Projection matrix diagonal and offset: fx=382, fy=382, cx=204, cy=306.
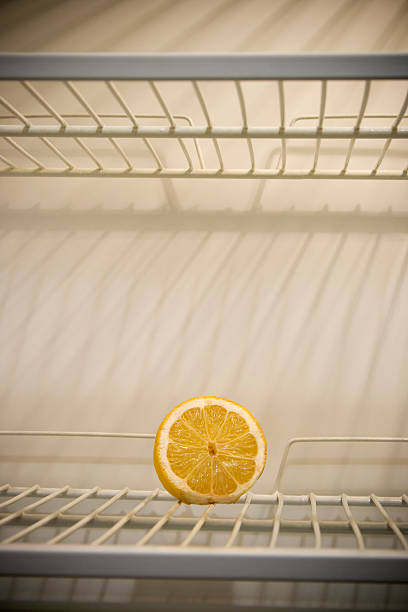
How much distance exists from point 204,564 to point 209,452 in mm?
234

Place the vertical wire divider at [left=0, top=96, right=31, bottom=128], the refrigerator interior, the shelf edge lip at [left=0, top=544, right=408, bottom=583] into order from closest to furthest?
the shelf edge lip at [left=0, top=544, right=408, bottom=583] → the vertical wire divider at [left=0, top=96, right=31, bottom=128] → the refrigerator interior

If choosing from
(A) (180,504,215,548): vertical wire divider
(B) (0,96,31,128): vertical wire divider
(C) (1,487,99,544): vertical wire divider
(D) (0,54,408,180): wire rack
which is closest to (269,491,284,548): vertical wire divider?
(A) (180,504,215,548): vertical wire divider

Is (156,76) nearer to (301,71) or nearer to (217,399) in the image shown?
(301,71)

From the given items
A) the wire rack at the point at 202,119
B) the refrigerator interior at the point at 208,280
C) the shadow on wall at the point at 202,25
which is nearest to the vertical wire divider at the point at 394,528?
the refrigerator interior at the point at 208,280

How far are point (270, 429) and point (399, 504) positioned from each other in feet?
0.97

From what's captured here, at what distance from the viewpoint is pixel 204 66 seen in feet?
1.87

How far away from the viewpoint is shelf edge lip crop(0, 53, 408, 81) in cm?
55

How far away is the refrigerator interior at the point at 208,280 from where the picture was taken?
88 centimetres

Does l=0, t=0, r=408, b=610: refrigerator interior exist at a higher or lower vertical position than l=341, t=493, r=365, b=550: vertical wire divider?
higher

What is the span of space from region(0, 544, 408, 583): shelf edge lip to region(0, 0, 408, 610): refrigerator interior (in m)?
0.36

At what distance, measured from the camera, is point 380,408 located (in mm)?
886

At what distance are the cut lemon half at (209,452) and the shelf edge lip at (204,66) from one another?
0.58 meters

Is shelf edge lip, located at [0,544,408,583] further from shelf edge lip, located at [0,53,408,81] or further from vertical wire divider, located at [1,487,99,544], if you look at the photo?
shelf edge lip, located at [0,53,408,81]

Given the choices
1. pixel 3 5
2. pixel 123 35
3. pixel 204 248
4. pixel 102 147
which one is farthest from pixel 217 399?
pixel 3 5
